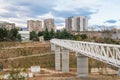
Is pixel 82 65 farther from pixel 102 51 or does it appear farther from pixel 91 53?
pixel 102 51

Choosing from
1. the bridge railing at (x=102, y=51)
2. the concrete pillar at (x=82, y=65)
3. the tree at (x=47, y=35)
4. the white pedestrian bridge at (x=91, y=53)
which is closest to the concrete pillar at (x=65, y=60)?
the white pedestrian bridge at (x=91, y=53)

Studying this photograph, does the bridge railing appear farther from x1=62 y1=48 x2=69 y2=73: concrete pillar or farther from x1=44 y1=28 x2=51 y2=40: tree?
Answer: x1=44 y1=28 x2=51 y2=40: tree

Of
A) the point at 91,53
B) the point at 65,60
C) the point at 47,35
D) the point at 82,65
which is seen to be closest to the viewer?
the point at 91,53

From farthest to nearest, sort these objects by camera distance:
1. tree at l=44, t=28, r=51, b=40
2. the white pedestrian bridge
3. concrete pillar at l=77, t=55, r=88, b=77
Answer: tree at l=44, t=28, r=51, b=40
concrete pillar at l=77, t=55, r=88, b=77
the white pedestrian bridge

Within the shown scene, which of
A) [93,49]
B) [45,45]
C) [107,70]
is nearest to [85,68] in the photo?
[93,49]

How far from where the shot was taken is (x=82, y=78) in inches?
1572

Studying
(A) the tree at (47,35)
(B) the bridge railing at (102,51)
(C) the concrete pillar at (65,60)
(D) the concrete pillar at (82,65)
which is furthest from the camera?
(A) the tree at (47,35)

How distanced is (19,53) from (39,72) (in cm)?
2481

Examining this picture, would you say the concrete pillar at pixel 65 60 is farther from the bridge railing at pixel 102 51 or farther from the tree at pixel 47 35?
the tree at pixel 47 35

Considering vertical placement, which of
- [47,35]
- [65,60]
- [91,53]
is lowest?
[65,60]

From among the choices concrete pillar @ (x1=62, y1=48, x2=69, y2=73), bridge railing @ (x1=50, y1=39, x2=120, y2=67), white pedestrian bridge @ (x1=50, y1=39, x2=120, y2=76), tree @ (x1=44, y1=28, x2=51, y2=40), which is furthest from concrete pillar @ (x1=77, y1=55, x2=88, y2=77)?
tree @ (x1=44, y1=28, x2=51, y2=40)

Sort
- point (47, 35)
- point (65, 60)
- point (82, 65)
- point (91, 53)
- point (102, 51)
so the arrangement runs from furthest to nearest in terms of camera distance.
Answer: point (47, 35) → point (65, 60) → point (82, 65) → point (91, 53) → point (102, 51)

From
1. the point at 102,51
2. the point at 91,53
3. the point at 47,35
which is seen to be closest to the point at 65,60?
the point at 91,53

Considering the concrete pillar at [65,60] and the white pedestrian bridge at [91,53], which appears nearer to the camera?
the white pedestrian bridge at [91,53]
